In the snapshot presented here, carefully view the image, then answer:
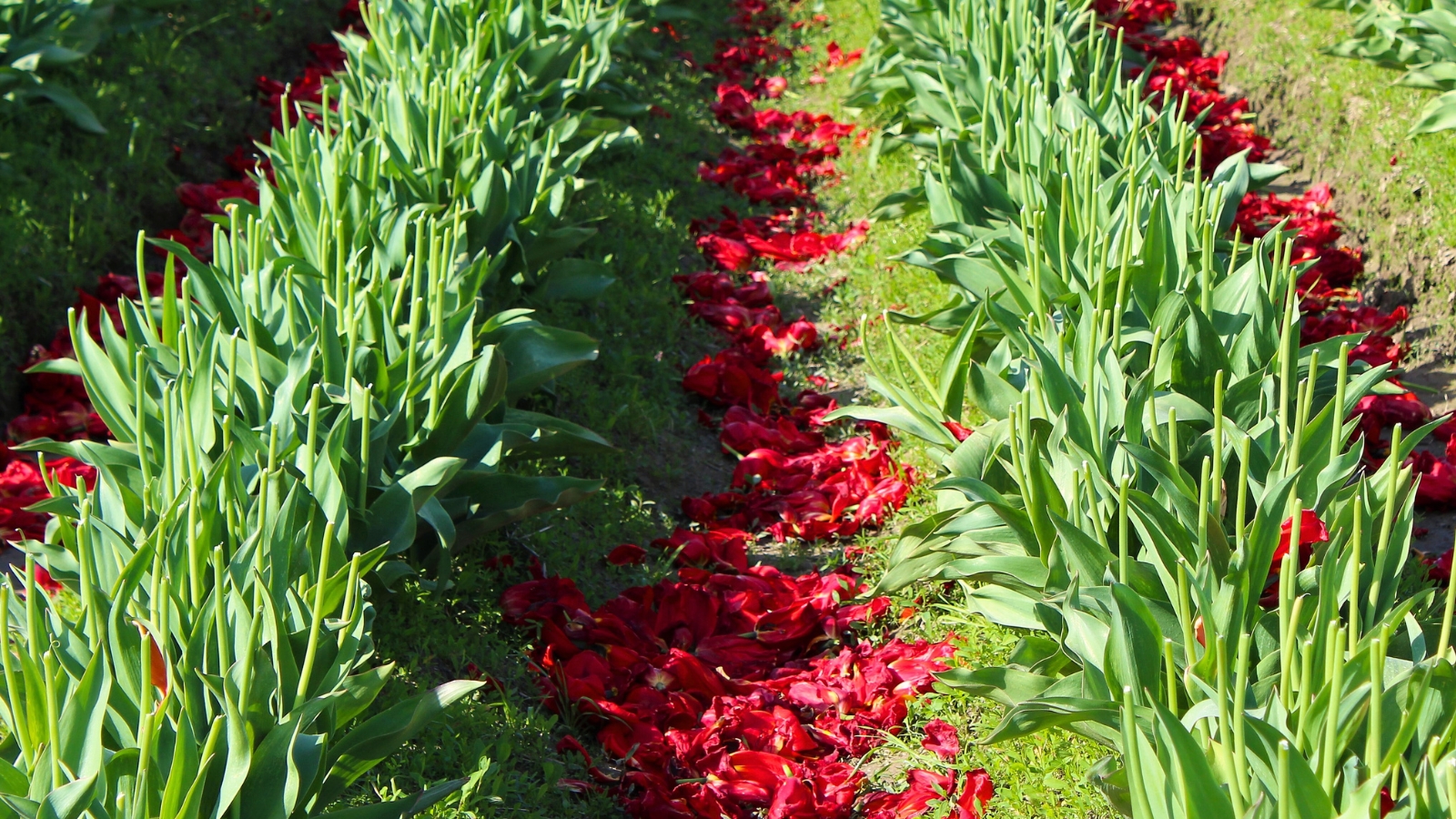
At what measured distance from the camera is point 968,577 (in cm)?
236

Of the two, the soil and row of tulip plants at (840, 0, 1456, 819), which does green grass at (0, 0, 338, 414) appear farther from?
the soil

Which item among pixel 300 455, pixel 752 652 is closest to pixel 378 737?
pixel 300 455

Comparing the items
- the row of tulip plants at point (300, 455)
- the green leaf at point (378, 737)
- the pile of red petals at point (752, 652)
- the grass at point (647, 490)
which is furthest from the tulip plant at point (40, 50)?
the green leaf at point (378, 737)

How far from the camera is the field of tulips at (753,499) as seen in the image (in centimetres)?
163

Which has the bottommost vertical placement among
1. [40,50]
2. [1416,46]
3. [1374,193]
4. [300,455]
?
[1374,193]

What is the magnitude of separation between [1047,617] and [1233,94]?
373 cm

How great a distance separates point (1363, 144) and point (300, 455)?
3.54 meters

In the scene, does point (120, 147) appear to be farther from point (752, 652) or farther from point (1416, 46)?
point (1416, 46)

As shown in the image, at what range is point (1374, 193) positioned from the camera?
3.88 meters

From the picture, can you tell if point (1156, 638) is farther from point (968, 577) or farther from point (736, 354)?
point (736, 354)

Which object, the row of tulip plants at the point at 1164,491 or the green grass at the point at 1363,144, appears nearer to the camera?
the row of tulip plants at the point at 1164,491

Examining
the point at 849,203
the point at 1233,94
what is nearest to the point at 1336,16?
the point at 1233,94

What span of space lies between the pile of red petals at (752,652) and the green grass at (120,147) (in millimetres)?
1967

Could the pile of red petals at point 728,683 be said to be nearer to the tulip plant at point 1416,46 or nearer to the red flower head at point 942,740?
the red flower head at point 942,740
